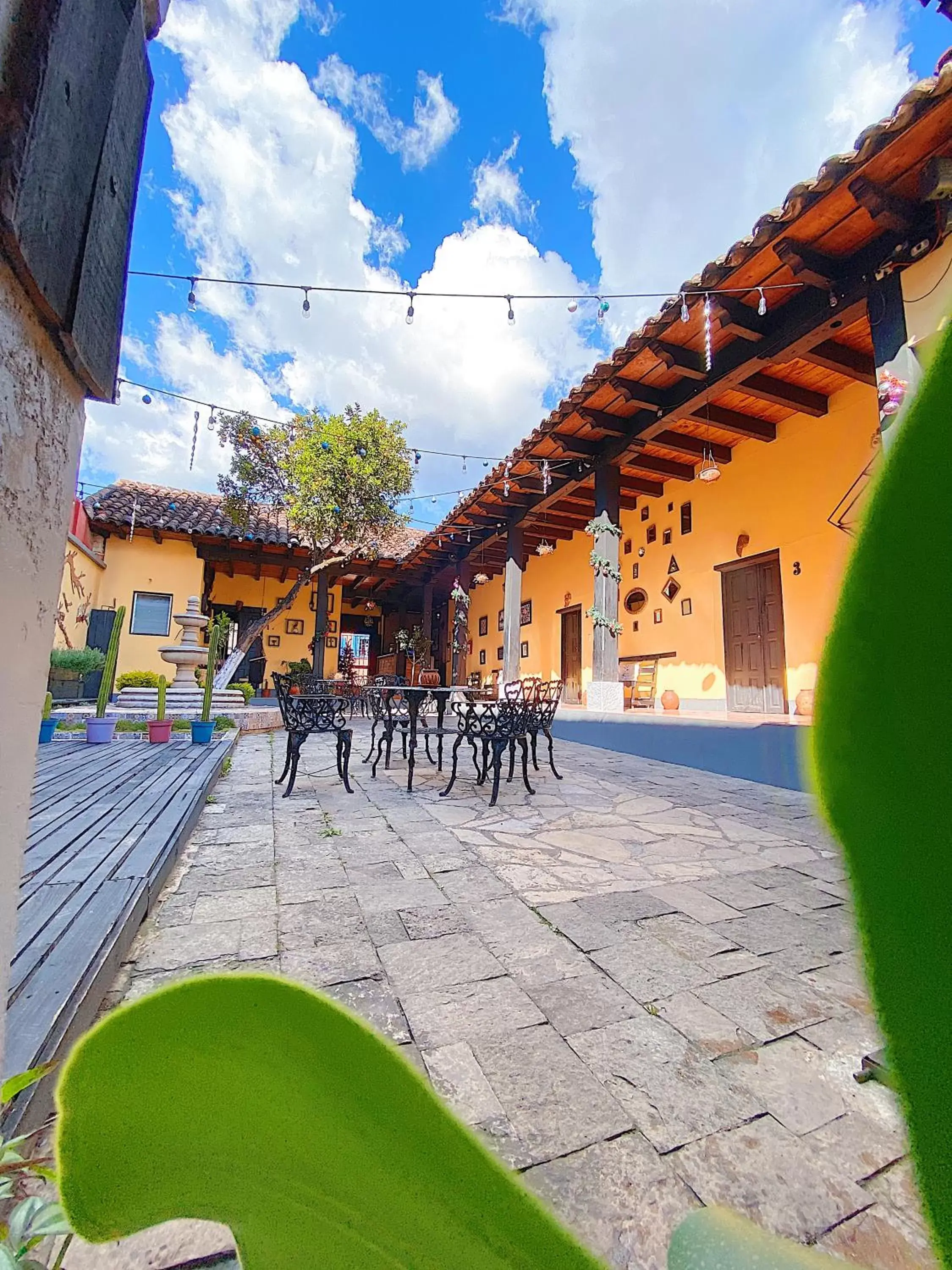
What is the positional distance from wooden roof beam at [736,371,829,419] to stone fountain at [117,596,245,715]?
698 centimetres

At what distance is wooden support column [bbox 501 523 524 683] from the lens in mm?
8094

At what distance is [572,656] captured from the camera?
941cm

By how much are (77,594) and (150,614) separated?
68.7 inches

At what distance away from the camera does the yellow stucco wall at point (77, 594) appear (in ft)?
25.7

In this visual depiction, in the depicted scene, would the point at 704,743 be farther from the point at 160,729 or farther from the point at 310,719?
the point at 160,729

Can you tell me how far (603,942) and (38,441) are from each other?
5.88ft

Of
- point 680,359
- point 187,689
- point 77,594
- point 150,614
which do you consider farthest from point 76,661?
point 680,359

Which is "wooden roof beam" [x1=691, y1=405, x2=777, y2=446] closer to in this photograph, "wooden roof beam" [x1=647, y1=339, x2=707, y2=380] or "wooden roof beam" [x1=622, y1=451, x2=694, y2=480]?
"wooden roof beam" [x1=622, y1=451, x2=694, y2=480]

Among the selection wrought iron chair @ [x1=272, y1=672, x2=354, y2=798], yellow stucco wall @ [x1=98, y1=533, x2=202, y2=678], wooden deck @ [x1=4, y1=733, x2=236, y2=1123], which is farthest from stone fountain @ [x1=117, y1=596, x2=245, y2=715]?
wrought iron chair @ [x1=272, y1=672, x2=354, y2=798]

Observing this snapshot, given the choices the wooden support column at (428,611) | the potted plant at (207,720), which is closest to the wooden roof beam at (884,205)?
the potted plant at (207,720)

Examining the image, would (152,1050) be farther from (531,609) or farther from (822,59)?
(531,609)

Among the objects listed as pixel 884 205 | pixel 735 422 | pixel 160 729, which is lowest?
pixel 160 729

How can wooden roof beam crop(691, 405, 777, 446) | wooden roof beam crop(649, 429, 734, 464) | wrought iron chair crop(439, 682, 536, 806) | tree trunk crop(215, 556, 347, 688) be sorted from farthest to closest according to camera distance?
1. tree trunk crop(215, 556, 347, 688)
2. wooden roof beam crop(649, 429, 734, 464)
3. wooden roof beam crop(691, 405, 777, 446)
4. wrought iron chair crop(439, 682, 536, 806)

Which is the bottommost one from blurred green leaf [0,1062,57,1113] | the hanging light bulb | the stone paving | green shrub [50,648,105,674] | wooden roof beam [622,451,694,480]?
the stone paving
